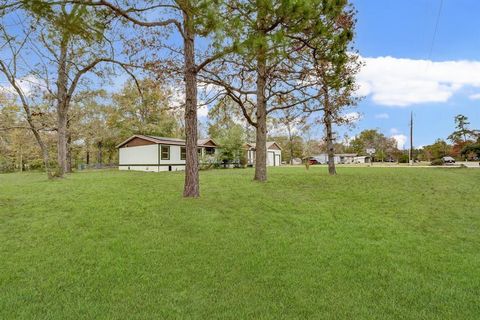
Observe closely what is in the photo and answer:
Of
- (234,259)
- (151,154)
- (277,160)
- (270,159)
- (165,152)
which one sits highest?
(165,152)

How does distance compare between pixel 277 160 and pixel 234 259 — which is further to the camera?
pixel 277 160

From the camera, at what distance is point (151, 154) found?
74.8 ft

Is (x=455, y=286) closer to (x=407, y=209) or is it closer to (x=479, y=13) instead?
(x=407, y=209)

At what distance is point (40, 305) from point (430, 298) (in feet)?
13.0

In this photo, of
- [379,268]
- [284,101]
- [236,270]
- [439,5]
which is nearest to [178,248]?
[236,270]

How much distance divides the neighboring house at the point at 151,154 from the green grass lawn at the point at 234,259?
15080mm

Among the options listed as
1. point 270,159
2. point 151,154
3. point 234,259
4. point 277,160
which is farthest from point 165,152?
point 277,160

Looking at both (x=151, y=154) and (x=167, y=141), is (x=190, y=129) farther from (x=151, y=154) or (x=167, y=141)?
(x=167, y=141)

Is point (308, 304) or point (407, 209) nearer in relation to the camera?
point (308, 304)

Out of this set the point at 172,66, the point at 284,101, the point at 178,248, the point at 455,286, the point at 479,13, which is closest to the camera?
the point at 455,286

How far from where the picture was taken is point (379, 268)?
12.8 ft

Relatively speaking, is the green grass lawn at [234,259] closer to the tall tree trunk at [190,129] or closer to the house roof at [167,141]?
the tall tree trunk at [190,129]

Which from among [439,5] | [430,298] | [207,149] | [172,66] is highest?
[439,5]

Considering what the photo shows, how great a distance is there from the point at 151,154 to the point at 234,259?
19907 mm
